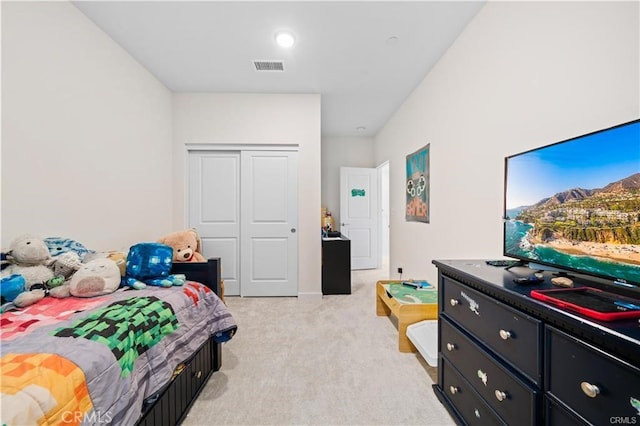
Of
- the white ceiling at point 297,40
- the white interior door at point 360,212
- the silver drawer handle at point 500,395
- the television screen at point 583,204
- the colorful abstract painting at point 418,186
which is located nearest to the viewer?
the television screen at point 583,204

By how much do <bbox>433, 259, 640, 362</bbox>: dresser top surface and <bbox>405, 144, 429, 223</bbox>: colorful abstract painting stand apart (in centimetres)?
144

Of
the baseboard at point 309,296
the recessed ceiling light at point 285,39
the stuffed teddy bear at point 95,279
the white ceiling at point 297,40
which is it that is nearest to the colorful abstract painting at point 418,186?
the white ceiling at point 297,40

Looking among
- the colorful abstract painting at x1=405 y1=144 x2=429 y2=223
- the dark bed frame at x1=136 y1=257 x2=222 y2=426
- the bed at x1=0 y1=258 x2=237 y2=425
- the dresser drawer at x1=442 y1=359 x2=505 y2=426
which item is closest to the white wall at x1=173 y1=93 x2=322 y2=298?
the colorful abstract painting at x1=405 y1=144 x2=429 y2=223

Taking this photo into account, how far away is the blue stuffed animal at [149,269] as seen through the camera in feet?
5.58

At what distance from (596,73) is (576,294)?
974mm

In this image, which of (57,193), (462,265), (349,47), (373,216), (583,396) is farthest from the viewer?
(373,216)

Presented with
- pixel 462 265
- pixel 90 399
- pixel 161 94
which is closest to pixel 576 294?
pixel 462 265

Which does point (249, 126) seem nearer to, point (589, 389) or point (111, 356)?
point (111, 356)

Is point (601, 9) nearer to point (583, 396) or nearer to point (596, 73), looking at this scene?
point (596, 73)

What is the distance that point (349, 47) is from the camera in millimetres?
2350

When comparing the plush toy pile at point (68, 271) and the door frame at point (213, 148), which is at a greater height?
the door frame at point (213, 148)

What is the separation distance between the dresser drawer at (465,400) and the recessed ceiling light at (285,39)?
2.65 m

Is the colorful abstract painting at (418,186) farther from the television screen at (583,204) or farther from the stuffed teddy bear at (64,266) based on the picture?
the stuffed teddy bear at (64,266)

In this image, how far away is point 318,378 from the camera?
1783 mm
